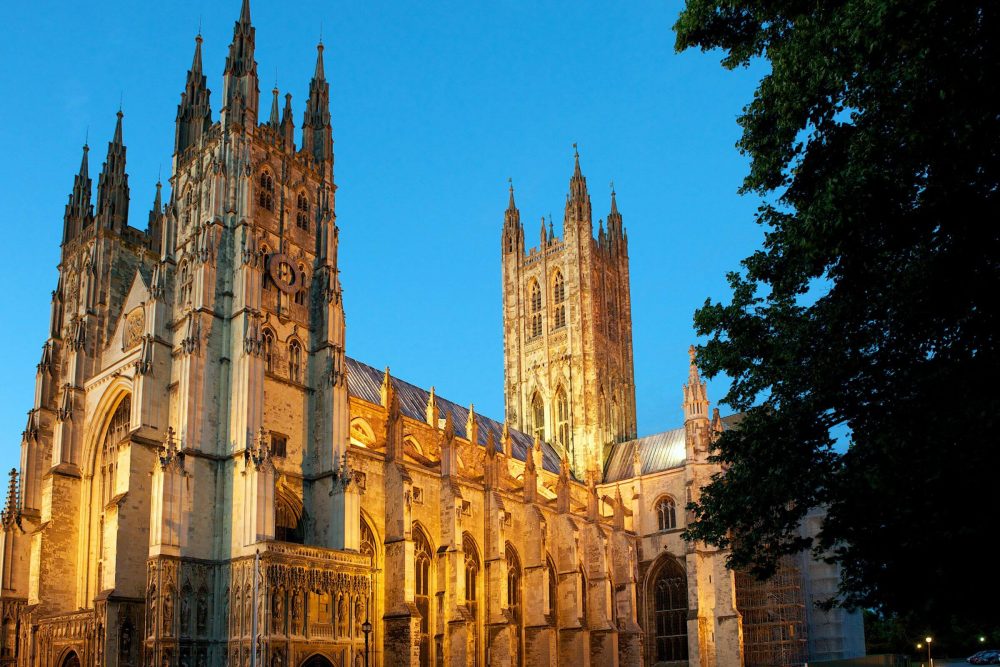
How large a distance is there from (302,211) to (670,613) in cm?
3420

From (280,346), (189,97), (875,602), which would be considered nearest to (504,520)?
(280,346)

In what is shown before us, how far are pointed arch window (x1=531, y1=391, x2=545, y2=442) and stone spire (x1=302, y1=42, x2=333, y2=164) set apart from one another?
3123cm

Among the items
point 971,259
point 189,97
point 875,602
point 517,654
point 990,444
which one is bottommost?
point 517,654

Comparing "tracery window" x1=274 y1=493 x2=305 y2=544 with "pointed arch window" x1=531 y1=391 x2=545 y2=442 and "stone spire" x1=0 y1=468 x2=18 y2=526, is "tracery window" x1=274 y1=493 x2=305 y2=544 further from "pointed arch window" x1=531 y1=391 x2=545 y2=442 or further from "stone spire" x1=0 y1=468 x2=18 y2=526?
"pointed arch window" x1=531 y1=391 x2=545 y2=442

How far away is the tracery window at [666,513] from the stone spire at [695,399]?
5785 millimetres

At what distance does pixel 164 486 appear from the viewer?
33500 millimetres

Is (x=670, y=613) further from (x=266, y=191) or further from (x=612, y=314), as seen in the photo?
(x=266, y=191)

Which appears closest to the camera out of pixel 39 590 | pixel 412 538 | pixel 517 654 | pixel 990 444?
pixel 990 444

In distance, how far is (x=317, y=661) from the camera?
111 ft

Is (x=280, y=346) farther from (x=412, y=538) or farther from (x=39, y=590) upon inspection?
(x=39, y=590)

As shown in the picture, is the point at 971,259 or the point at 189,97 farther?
the point at 189,97

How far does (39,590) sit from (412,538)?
1533cm

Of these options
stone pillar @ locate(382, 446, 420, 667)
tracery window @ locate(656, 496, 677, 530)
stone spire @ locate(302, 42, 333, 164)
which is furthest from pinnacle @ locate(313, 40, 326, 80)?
tracery window @ locate(656, 496, 677, 530)

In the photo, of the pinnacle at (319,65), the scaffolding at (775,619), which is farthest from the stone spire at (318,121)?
the scaffolding at (775,619)
